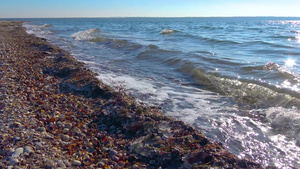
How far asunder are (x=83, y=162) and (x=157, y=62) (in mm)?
9089

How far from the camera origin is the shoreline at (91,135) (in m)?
3.19

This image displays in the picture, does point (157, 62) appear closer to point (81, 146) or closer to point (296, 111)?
point (296, 111)

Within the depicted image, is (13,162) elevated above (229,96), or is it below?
above

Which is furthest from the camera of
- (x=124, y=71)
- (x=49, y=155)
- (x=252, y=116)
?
(x=124, y=71)

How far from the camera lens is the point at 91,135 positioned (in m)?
3.98

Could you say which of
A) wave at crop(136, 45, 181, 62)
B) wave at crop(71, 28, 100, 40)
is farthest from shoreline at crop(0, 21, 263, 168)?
wave at crop(71, 28, 100, 40)

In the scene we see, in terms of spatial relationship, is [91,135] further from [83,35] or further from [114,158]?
[83,35]

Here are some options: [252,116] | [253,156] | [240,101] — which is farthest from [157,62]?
[253,156]

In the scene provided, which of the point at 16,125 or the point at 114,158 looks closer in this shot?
the point at 114,158

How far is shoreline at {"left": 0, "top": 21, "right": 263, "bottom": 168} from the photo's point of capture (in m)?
3.19

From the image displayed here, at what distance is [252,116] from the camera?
18.1 feet

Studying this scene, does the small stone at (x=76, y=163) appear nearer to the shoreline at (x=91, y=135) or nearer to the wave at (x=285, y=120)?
the shoreline at (x=91, y=135)

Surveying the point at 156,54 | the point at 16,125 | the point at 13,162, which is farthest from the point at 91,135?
the point at 156,54

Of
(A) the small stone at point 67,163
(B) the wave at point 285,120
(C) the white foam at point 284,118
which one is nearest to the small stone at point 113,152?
(A) the small stone at point 67,163
